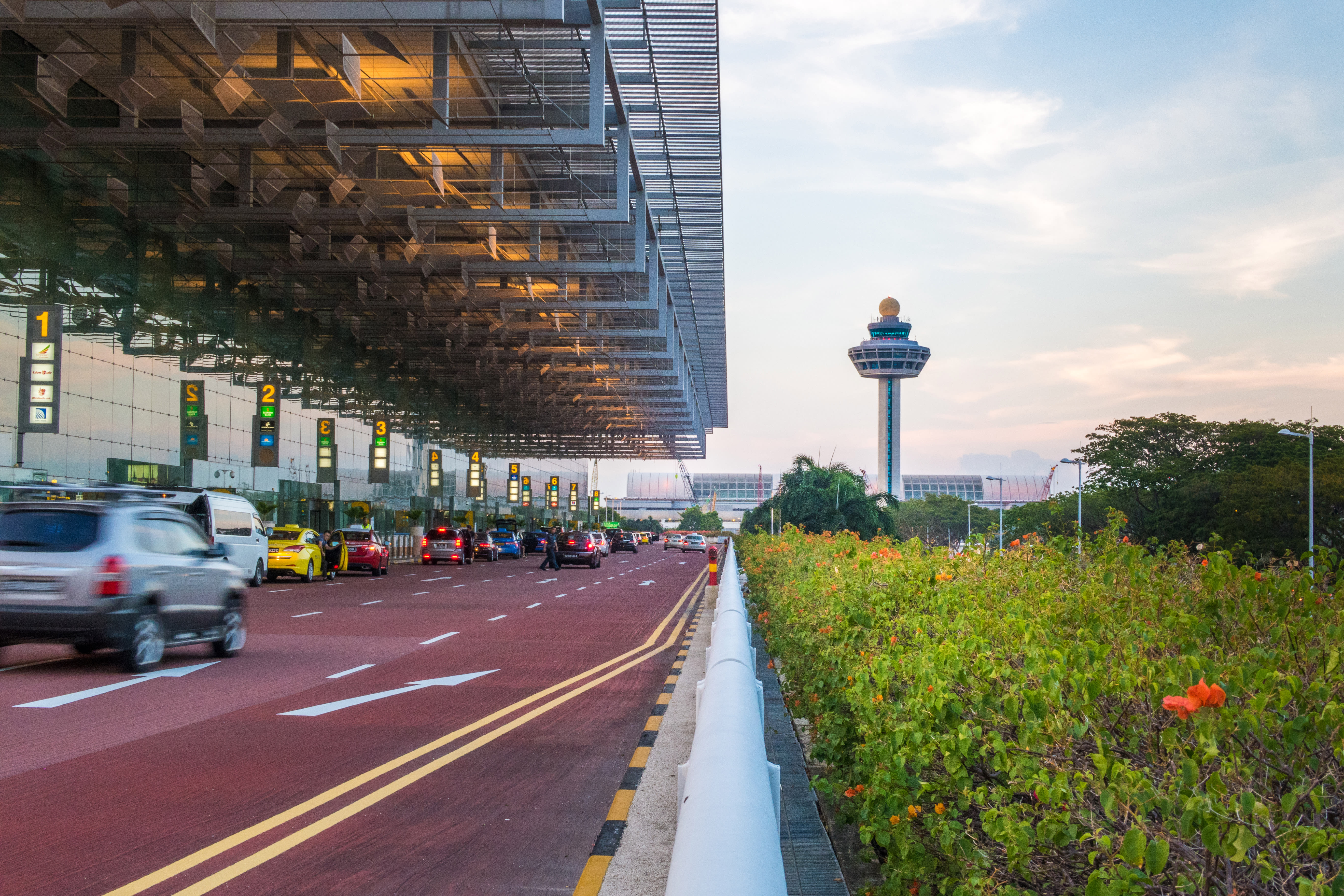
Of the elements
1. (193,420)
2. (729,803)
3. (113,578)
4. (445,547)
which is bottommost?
(445,547)

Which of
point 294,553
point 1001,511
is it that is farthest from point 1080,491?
point 294,553

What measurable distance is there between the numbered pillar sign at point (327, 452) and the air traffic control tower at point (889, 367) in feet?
345

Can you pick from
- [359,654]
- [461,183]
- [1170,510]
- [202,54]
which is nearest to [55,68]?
[202,54]

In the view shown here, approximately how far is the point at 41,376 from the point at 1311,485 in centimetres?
5194

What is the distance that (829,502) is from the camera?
56.6 meters

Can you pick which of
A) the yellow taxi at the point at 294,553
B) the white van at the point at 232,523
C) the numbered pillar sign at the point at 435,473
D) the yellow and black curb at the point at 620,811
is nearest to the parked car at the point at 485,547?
the numbered pillar sign at the point at 435,473

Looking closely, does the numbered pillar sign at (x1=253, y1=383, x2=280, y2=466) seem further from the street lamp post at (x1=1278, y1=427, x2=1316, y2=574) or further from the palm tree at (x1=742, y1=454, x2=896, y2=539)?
the street lamp post at (x1=1278, y1=427, x2=1316, y2=574)

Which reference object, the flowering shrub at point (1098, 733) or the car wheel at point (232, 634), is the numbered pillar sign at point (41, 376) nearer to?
the car wheel at point (232, 634)

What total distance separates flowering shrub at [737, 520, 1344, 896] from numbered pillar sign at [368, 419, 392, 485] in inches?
1897

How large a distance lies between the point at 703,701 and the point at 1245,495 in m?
61.0

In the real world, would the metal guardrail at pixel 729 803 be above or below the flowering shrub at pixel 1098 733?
below

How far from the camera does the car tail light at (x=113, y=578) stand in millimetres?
12055

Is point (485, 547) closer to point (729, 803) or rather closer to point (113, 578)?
point (113, 578)

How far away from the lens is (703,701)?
7.04 m
